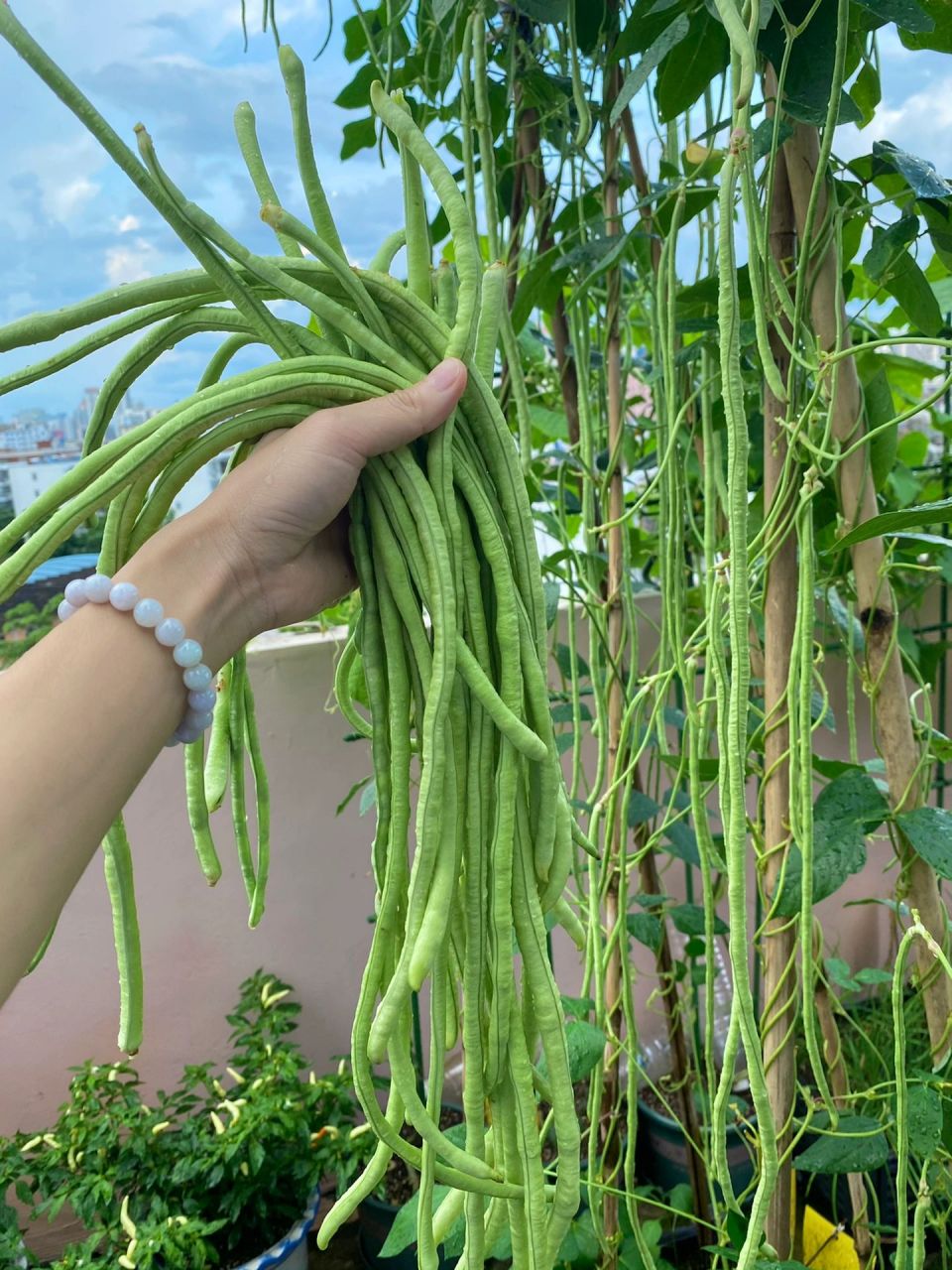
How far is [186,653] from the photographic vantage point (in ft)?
1.22

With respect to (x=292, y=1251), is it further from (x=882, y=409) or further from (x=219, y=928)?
(x=882, y=409)

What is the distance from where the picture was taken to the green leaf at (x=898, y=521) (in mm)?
483

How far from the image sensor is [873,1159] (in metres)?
0.65

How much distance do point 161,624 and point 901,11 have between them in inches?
18.8

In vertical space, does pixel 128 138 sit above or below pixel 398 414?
above

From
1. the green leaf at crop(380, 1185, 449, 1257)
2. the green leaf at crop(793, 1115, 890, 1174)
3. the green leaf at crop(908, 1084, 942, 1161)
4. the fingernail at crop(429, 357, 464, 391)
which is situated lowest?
the green leaf at crop(380, 1185, 449, 1257)

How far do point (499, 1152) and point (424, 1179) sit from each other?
0.14ft

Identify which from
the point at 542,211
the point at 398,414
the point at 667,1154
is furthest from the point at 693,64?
the point at 667,1154

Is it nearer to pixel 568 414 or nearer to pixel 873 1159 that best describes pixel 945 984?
pixel 873 1159

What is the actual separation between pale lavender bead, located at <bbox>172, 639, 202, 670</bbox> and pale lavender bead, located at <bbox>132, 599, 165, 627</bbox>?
1 cm

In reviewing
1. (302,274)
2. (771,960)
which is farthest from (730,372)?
(771,960)

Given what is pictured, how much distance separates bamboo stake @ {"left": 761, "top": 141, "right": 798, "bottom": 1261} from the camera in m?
0.59

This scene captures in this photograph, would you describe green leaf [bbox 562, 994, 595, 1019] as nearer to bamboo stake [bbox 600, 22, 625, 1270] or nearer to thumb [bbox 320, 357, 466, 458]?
bamboo stake [bbox 600, 22, 625, 1270]

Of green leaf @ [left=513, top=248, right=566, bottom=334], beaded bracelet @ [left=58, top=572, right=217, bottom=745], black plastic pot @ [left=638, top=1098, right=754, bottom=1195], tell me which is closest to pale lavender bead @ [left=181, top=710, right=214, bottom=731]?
beaded bracelet @ [left=58, top=572, right=217, bottom=745]
